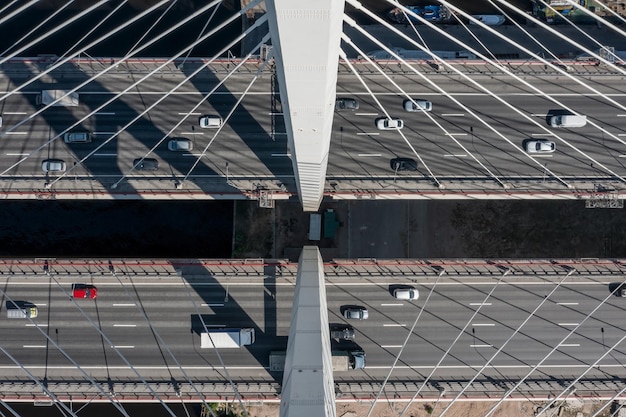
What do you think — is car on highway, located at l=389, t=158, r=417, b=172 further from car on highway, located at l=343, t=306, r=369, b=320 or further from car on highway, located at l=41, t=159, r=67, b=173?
car on highway, located at l=41, t=159, r=67, b=173

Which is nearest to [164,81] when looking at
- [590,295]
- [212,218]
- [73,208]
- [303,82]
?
[212,218]

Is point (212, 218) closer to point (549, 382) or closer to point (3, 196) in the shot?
point (3, 196)

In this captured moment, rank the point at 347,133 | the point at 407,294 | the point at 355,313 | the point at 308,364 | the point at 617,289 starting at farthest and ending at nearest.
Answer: the point at 347,133 < the point at 617,289 < the point at 407,294 < the point at 355,313 < the point at 308,364

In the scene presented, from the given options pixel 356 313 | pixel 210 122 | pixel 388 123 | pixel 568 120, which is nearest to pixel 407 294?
pixel 356 313

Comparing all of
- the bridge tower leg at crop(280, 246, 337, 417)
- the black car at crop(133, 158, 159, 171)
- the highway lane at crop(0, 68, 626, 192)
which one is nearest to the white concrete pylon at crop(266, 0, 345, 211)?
the bridge tower leg at crop(280, 246, 337, 417)

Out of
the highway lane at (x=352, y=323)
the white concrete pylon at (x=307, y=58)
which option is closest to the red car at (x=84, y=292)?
the highway lane at (x=352, y=323)

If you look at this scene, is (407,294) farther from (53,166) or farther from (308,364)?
(53,166)
